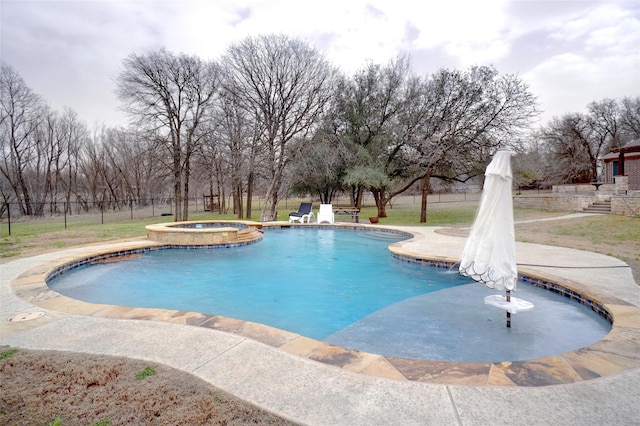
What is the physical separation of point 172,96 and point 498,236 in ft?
60.5

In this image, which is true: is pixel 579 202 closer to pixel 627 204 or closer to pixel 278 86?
pixel 627 204

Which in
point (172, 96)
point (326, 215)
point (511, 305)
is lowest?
point (511, 305)

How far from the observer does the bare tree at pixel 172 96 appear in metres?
16.8

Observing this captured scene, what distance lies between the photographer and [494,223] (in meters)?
3.76

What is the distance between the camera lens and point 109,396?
221 centimetres

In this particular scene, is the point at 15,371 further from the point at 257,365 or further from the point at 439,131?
the point at 439,131

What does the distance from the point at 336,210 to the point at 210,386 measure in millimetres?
13016

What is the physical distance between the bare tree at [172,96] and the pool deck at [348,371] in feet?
49.3

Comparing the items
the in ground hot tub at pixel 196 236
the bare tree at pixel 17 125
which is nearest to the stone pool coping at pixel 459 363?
the in ground hot tub at pixel 196 236

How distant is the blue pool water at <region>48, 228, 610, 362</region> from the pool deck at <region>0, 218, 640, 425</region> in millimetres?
742

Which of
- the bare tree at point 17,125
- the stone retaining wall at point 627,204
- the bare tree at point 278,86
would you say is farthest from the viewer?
the bare tree at point 17,125

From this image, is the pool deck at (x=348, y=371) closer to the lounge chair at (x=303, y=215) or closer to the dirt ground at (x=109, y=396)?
the dirt ground at (x=109, y=396)

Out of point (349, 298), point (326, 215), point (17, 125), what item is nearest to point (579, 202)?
point (326, 215)

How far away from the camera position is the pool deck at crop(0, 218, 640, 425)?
2.03 metres
